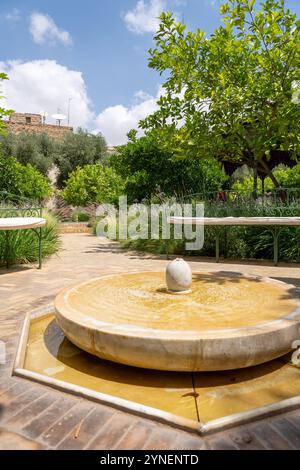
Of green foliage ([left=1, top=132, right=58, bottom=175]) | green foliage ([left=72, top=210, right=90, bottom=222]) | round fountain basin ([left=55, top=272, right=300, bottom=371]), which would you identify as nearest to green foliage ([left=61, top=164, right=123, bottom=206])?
green foliage ([left=72, top=210, right=90, bottom=222])

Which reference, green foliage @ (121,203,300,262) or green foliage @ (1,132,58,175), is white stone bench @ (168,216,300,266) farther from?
green foliage @ (1,132,58,175)

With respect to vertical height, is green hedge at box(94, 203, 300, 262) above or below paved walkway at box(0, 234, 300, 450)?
above

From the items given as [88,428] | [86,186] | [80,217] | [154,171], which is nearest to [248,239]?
[154,171]

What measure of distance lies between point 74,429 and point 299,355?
1700mm

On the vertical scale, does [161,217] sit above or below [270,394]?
above

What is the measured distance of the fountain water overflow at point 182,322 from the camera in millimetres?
2129

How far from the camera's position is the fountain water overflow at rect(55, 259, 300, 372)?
83.8 inches

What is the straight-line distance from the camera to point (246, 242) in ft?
24.7

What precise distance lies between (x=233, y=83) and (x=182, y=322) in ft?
21.8

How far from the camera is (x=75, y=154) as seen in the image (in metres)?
28.0

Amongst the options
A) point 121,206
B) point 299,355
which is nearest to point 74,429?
point 299,355

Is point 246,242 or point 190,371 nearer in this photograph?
point 190,371
